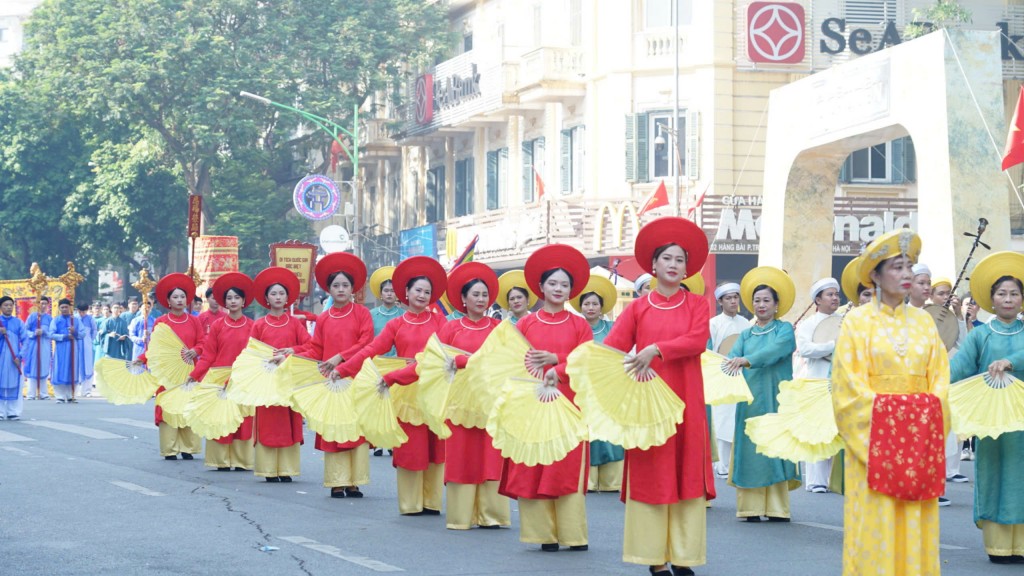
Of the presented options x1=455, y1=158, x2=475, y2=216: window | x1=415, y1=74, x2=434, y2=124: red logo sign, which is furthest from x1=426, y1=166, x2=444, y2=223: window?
x1=415, y1=74, x2=434, y2=124: red logo sign

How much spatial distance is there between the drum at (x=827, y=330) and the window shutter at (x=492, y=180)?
96.8 feet

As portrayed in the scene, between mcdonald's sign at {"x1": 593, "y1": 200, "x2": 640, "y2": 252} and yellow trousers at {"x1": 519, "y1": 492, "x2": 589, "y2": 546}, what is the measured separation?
23.5 metres

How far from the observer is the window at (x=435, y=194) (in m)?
48.3

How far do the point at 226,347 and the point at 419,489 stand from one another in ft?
14.5

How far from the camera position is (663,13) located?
3581cm

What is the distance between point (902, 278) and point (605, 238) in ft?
89.9

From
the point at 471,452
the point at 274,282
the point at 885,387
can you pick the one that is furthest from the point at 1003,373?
the point at 274,282

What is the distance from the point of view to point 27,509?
40.4ft

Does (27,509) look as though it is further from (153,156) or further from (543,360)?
(153,156)

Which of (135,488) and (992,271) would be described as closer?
(992,271)

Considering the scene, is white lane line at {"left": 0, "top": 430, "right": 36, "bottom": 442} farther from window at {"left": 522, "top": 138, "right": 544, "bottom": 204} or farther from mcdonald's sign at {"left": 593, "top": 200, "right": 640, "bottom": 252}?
window at {"left": 522, "top": 138, "right": 544, "bottom": 204}

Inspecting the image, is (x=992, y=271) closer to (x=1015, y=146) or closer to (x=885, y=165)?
(x=1015, y=146)

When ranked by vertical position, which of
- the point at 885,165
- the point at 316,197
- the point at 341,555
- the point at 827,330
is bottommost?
the point at 341,555

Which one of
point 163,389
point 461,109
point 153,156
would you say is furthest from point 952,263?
point 153,156
